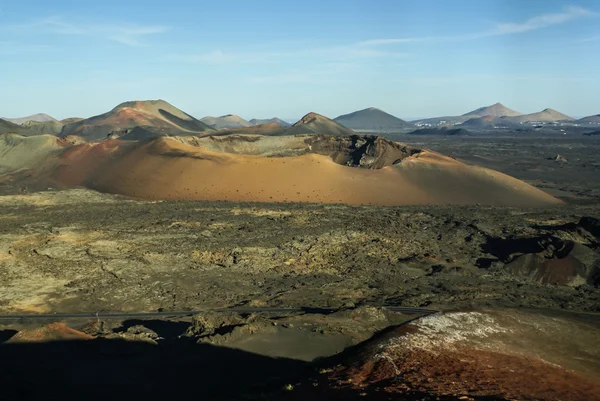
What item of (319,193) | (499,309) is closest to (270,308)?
(499,309)

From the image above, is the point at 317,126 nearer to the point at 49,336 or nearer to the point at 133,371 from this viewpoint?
the point at 49,336

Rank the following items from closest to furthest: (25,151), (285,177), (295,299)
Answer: (295,299) → (285,177) → (25,151)

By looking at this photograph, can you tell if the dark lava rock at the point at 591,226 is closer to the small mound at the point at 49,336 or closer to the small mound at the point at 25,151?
the small mound at the point at 49,336

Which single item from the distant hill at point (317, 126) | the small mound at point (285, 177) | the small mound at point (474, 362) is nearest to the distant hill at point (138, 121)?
the distant hill at point (317, 126)

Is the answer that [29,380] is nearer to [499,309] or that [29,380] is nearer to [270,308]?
[270,308]

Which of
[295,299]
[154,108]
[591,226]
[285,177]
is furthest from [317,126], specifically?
[295,299]

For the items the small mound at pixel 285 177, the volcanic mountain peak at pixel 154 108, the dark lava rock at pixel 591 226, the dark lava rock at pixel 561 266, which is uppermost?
the volcanic mountain peak at pixel 154 108

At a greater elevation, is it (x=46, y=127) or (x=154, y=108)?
(x=154, y=108)

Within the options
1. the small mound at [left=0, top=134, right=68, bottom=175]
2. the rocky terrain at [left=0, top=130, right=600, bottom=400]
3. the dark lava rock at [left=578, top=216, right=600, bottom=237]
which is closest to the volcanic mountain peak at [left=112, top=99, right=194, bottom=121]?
the small mound at [left=0, top=134, right=68, bottom=175]
